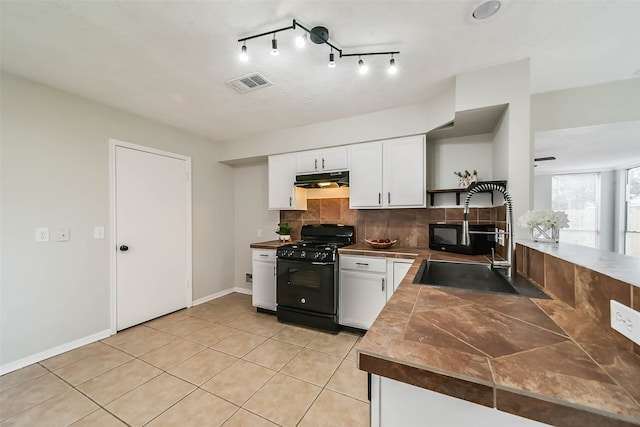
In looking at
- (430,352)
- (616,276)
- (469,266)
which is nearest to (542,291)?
(616,276)

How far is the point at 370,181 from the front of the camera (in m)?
2.99

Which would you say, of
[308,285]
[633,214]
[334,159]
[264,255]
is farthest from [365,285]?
[633,214]

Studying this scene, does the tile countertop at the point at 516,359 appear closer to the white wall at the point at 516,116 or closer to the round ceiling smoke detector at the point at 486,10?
the white wall at the point at 516,116

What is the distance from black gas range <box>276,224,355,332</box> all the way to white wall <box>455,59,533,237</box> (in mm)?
1737

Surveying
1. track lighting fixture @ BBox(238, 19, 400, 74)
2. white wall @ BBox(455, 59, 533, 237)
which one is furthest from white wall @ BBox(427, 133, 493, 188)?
track lighting fixture @ BBox(238, 19, 400, 74)

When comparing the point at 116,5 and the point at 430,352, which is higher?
the point at 116,5

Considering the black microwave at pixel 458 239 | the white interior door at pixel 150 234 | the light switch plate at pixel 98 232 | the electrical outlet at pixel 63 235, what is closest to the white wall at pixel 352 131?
the white interior door at pixel 150 234

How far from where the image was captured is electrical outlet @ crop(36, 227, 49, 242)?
2240 millimetres

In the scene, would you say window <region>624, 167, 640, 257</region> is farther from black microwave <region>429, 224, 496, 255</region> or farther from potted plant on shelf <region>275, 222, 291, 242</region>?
potted plant on shelf <region>275, 222, 291, 242</region>

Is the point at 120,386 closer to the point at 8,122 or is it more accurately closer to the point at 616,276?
the point at 8,122

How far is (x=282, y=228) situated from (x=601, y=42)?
3460mm

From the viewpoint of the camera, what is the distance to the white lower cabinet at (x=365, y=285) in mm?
2584

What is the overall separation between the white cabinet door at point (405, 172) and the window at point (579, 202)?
489 cm

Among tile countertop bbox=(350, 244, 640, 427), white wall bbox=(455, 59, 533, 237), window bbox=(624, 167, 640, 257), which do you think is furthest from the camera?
window bbox=(624, 167, 640, 257)
